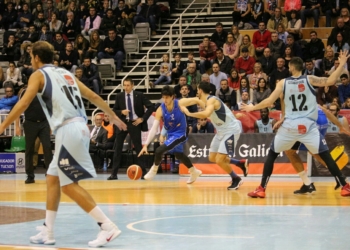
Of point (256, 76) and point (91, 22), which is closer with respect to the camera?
point (256, 76)

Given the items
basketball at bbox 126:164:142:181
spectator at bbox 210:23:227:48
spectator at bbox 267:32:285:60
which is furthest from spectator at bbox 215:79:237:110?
basketball at bbox 126:164:142:181

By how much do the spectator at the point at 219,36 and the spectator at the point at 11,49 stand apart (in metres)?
7.07

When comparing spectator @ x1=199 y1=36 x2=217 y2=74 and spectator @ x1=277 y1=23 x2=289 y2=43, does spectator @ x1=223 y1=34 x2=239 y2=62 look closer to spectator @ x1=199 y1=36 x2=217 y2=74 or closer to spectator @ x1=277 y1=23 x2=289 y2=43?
spectator @ x1=199 y1=36 x2=217 y2=74

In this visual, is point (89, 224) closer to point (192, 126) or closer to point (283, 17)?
point (192, 126)

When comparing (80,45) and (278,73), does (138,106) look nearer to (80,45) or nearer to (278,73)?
(278,73)

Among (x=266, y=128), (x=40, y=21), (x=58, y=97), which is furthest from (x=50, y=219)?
(x=40, y=21)

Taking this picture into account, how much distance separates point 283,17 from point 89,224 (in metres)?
15.1

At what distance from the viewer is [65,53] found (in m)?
23.4

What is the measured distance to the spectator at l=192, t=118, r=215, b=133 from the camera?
60.2ft

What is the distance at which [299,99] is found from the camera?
10906 millimetres

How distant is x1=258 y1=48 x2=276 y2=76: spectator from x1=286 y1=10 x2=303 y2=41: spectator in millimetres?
1313

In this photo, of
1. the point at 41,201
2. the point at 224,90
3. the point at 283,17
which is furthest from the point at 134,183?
the point at 283,17

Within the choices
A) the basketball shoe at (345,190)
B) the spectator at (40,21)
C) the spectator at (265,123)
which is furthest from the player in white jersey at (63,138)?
the spectator at (40,21)

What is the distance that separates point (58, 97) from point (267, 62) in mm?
14292
